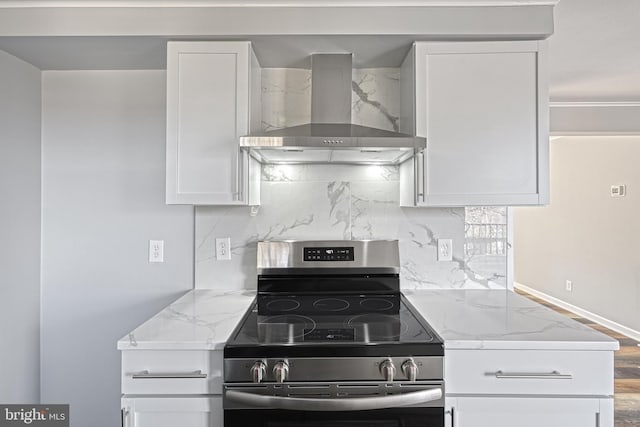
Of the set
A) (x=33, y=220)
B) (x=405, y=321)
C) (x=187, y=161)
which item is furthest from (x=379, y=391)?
(x=33, y=220)

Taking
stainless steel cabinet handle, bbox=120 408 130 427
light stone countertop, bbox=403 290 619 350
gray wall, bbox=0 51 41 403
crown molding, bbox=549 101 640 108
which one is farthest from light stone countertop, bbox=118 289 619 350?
crown molding, bbox=549 101 640 108

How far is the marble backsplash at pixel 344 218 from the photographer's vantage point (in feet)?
7.72

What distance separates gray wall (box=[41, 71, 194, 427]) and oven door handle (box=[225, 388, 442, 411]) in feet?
3.44

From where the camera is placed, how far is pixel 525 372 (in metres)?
1.55

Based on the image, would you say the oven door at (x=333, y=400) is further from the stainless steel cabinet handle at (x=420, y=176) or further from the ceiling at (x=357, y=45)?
the ceiling at (x=357, y=45)

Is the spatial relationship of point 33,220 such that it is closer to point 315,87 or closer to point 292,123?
point 292,123

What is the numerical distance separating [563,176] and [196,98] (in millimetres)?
5347

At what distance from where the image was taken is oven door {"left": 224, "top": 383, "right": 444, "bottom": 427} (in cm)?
148

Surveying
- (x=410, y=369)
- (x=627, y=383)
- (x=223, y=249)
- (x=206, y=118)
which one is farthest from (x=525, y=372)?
(x=627, y=383)

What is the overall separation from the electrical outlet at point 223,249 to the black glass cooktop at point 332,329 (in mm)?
385

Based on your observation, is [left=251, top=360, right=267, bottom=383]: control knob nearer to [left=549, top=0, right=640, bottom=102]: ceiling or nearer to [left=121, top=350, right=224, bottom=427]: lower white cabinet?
[left=121, top=350, right=224, bottom=427]: lower white cabinet

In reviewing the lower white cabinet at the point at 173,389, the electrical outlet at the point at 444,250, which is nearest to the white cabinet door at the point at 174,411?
the lower white cabinet at the point at 173,389

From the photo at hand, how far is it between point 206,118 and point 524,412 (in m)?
1.72

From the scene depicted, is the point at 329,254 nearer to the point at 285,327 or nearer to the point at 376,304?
the point at 376,304
